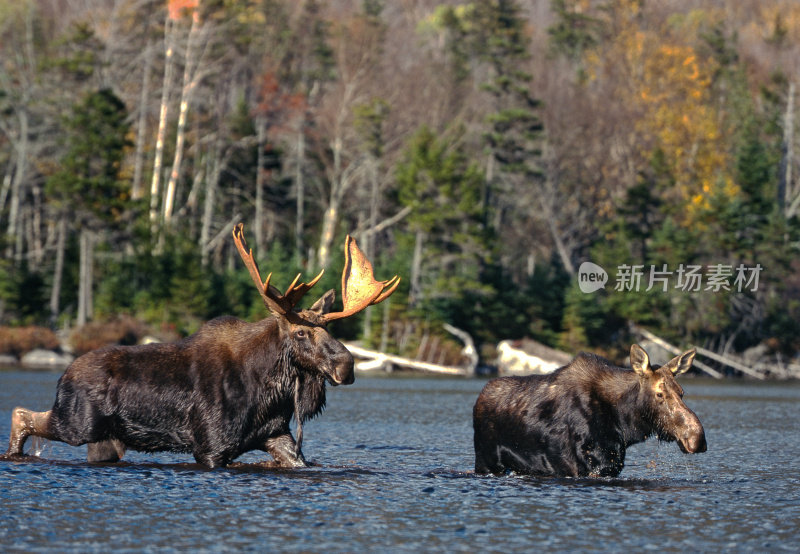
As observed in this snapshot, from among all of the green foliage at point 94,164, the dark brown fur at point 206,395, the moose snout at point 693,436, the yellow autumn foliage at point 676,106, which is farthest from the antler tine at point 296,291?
the yellow autumn foliage at point 676,106

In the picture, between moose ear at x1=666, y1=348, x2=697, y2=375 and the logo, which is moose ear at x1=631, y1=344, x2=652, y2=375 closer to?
moose ear at x1=666, y1=348, x2=697, y2=375

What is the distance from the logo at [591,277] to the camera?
57.7 meters

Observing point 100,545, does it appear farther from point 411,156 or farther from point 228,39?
point 228,39

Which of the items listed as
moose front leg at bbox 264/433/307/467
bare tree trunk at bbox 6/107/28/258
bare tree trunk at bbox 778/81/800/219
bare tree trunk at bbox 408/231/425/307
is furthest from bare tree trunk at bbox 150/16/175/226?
moose front leg at bbox 264/433/307/467

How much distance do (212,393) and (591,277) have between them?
4883cm

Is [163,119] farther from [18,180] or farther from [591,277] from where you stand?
[591,277]

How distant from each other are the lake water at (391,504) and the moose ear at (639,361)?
46.4 inches

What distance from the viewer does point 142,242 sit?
53562 millimetres

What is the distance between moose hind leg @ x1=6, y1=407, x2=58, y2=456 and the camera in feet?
42.5

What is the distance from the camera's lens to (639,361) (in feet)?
40.7

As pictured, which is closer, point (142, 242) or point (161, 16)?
point (142, 242)

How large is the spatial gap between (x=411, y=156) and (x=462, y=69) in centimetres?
1992

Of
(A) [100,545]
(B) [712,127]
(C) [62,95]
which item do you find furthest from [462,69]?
(A) [100,545]

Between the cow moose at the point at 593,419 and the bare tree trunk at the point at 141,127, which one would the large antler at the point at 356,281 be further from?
the bare tree trunk at the point at 141,127
